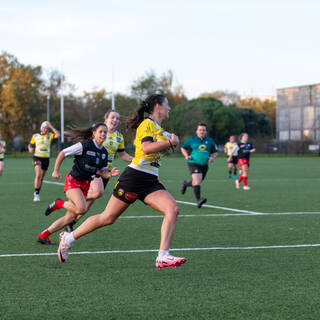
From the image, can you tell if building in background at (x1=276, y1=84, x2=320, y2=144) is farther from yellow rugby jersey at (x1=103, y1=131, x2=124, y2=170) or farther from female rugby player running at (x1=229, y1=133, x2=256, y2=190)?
yellow rugby jersey at (x1=103, y1=131, x2=124, y2=170)

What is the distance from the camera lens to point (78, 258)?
7352mm

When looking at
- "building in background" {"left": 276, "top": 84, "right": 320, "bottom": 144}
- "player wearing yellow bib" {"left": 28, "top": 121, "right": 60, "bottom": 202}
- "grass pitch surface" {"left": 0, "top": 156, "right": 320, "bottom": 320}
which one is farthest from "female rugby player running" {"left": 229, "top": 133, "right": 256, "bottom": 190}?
"building in background" {"left": 276, "top": 84, "right": 320, "bottom": 144}

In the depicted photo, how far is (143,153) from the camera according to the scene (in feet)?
21.2

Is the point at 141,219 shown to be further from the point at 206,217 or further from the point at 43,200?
the point at 43,200

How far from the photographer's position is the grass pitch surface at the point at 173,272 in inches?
197

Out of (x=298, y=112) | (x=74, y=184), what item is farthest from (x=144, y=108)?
(x=298, y=112)

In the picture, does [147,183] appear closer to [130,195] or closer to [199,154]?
[130,195]

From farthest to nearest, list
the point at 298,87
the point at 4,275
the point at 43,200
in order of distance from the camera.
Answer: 1. the point at 298,87
2. the point at 43,200
3. the point at 4,275

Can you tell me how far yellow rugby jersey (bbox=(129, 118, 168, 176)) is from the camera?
21.0 ft

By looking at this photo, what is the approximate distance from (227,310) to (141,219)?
21.7ft

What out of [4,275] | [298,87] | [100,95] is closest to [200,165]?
[4,275]

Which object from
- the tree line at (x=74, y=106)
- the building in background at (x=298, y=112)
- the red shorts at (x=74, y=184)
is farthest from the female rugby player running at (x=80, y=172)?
the building in background at (x=298, y=112)

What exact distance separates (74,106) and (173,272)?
3342 inches

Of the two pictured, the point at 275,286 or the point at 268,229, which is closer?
the point at 275,286
